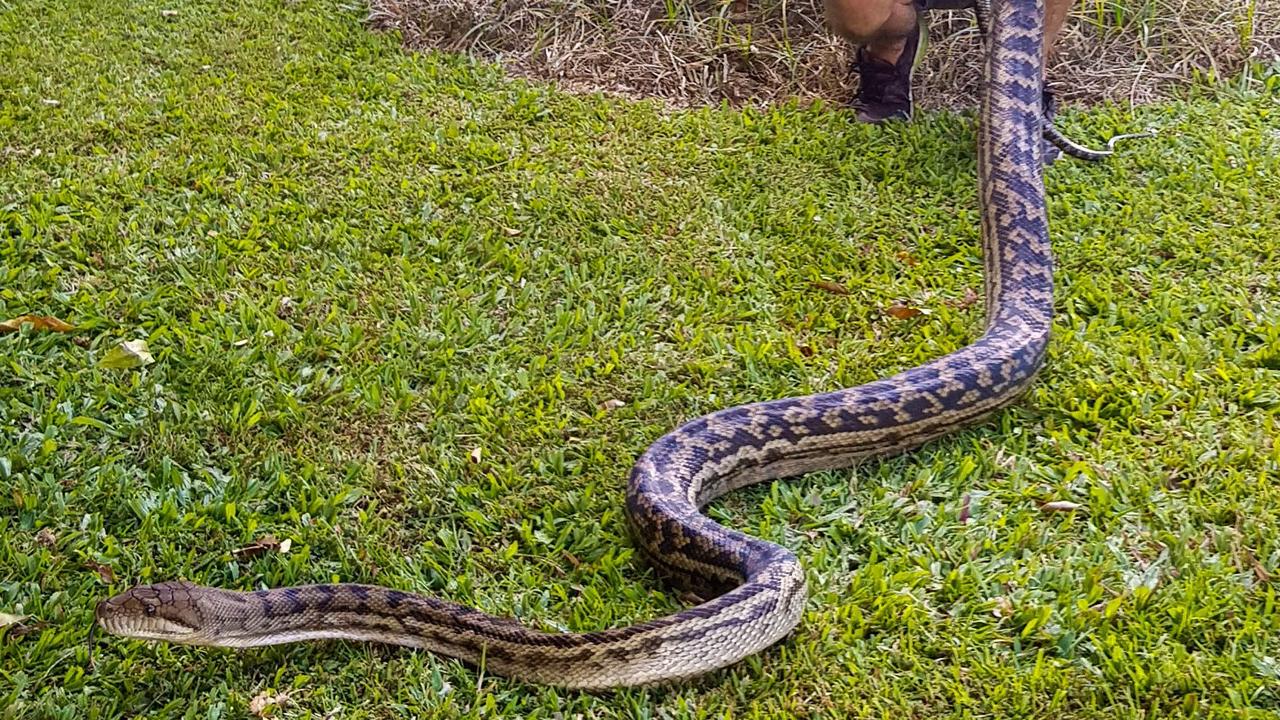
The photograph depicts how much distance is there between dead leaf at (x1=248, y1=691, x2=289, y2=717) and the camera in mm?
3023

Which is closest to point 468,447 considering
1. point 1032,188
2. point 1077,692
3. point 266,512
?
point 266,512

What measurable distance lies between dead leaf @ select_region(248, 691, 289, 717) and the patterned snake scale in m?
0.15

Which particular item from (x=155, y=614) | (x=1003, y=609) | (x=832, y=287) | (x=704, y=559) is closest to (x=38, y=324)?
(x=155, y=614)

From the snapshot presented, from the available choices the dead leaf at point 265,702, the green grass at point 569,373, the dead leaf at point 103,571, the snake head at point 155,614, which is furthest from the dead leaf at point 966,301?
the dead leaf at point 103,571

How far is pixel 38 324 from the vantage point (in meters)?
4.49

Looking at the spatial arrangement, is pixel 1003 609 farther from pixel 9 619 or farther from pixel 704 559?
pixel 9 619

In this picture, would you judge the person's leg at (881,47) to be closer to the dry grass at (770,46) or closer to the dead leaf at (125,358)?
the dry grass at (770,46)

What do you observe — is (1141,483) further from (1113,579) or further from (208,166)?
(208,166)

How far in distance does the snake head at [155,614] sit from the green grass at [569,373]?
0.19 metres

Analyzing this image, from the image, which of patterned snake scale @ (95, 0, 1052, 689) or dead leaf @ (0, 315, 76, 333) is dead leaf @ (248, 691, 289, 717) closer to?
patterned snake scale @ (95, 0, 1052, 689)

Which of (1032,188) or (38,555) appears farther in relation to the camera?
(1032,188)

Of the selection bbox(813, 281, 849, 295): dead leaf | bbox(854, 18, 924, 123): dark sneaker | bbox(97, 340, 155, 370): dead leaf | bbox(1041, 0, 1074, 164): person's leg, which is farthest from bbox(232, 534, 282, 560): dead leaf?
bbox(1041, 0, 1074, 164): person's leg

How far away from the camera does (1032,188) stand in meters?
5.45

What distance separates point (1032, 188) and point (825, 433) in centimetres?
222
